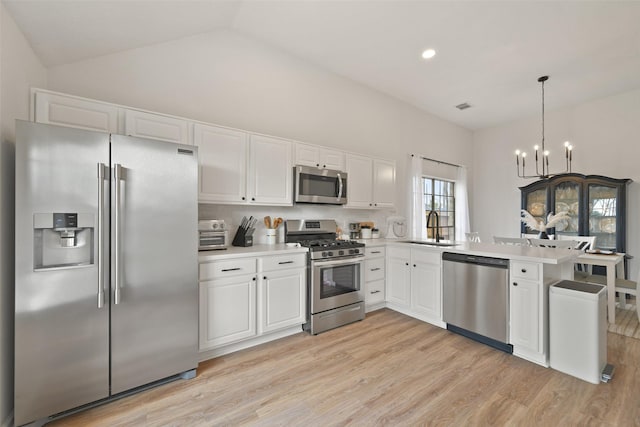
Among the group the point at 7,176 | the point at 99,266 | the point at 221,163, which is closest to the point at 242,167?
the point at 221,163

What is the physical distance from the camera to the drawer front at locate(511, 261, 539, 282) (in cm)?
237

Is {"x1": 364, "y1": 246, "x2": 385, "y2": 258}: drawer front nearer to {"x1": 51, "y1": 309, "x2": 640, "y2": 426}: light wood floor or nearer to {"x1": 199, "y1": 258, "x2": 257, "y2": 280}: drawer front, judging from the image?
{"x1": 51, "y1": 309, "x2": 640, "y2": 426}: light wood floor

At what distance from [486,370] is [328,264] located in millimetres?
1664

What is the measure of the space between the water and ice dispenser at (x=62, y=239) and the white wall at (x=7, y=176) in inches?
7.5

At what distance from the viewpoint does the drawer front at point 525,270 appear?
93.2 inches

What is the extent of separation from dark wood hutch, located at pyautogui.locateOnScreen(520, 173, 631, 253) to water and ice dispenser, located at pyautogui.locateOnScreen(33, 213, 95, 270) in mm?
6313

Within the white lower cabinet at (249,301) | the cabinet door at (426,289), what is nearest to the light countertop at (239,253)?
the white lower cabinet at (249,301)

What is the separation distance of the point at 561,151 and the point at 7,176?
7431 millimetres

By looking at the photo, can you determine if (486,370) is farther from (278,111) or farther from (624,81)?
(624,81)

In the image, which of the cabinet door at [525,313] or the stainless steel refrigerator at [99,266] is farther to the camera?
the cabinet door at [525,313]

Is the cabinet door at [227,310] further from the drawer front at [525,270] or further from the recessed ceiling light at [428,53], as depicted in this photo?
the recessed ceiling light at [428,53]

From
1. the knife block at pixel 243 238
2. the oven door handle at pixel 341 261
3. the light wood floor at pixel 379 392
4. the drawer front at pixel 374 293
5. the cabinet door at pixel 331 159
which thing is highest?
the cabinet door at pixel 331 159

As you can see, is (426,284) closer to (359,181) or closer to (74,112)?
(359,181)

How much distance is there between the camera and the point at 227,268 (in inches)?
95.0
